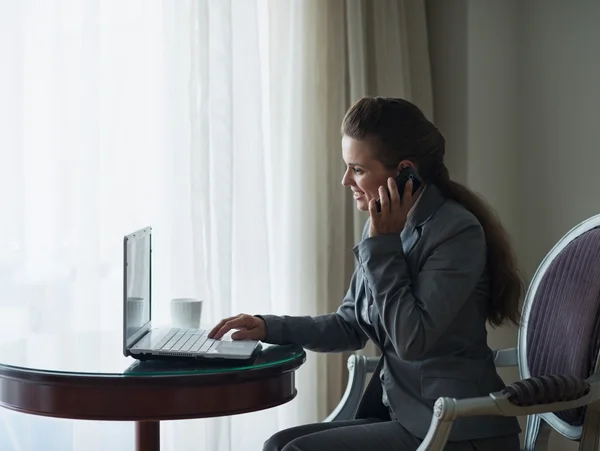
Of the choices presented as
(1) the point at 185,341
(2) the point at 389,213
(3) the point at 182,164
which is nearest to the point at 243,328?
(1) the point at 185,341

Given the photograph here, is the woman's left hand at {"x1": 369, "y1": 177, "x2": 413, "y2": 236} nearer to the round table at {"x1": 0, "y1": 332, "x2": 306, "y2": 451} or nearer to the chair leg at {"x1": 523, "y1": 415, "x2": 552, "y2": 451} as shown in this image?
the round table at {"x1": 0, "y1": 332, "x2": 306, "y2": 451}

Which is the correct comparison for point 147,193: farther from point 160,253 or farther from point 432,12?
point 432,12

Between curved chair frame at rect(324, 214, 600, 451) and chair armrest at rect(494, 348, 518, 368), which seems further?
chair armrest at rect(494, 348, 518, 368)

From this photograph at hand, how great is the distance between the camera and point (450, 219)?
5.80 ft

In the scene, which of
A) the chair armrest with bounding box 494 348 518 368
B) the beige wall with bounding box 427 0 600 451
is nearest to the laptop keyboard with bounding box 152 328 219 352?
the chair armrest with bounding box 494 348 518 368

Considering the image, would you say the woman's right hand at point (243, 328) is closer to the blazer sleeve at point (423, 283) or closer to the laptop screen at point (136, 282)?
the laptop screen at point (136, 282)

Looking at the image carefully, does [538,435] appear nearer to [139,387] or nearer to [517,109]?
[139,387]

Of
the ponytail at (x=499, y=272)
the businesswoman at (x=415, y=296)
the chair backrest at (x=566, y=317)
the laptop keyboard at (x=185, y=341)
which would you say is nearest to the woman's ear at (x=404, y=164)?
the businesswoman at (x=415, y=296)

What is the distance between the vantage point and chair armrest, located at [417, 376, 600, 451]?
1.50m

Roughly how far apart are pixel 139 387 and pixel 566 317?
37.4 inches

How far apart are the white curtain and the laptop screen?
690mm

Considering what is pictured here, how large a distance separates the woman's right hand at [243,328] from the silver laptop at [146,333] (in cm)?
3

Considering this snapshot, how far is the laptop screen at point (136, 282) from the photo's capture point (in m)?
1.64

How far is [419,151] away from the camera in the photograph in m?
1.84
